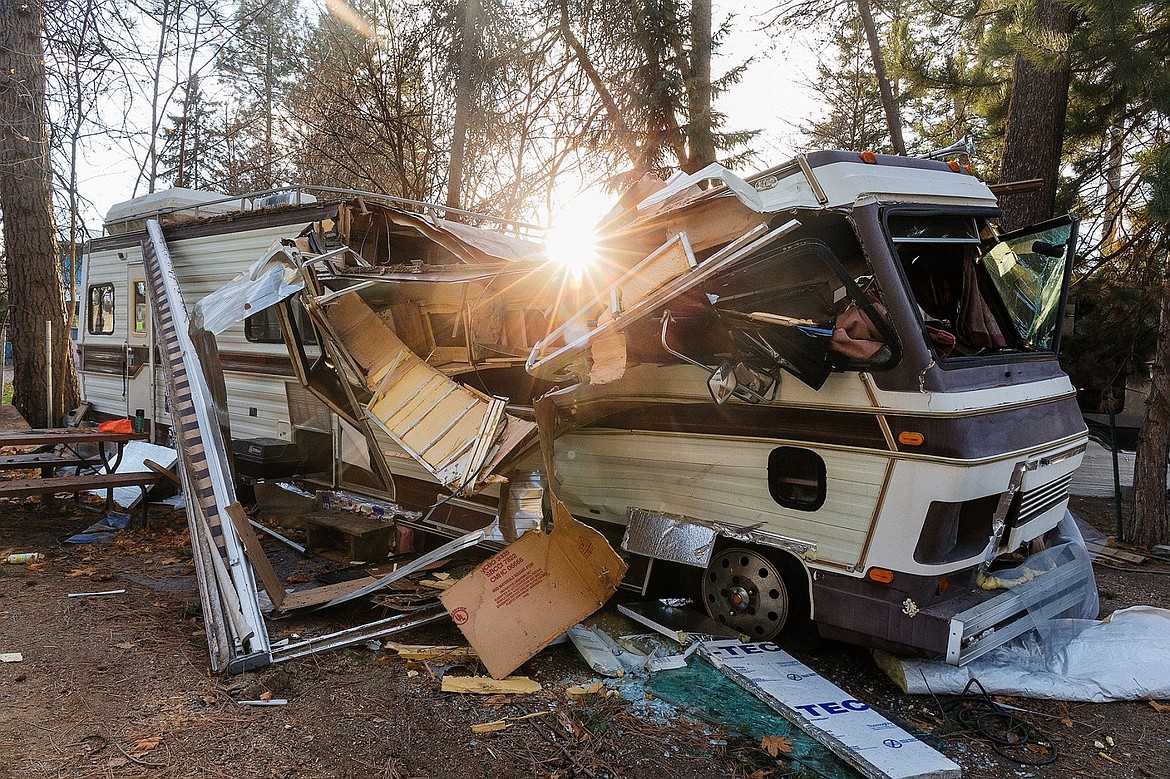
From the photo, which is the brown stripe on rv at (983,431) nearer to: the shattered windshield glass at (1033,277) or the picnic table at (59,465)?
the shattered windshield glass at (1033,277)

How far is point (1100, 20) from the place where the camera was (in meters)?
6.30

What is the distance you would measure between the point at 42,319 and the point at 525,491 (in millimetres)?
8824

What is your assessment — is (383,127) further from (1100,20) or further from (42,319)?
(1100,20)

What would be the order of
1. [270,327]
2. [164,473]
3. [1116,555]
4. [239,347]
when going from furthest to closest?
[239,347], [270,327], [164,473], [1116,555]

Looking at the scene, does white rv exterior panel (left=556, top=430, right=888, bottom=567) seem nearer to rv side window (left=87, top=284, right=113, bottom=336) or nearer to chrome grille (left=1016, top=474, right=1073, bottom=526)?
chrome grille (left=1016, top=474, right=1073, bottom=526)

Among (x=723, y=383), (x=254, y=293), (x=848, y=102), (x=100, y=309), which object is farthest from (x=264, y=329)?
(x=848, y=102)

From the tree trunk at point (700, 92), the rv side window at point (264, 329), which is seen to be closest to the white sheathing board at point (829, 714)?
the rv side window at point (264, 329)

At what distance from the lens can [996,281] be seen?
16.4 ft

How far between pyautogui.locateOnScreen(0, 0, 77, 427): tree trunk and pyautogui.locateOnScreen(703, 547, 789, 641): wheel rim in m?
10.1

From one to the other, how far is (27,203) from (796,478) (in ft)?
35.9

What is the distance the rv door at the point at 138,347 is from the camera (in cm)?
913

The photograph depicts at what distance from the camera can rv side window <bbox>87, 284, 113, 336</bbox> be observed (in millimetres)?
9945

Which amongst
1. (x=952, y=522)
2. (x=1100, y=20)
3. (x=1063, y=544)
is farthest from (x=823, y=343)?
(x=1100, y=20)

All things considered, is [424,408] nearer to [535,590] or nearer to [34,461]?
[535,590]
